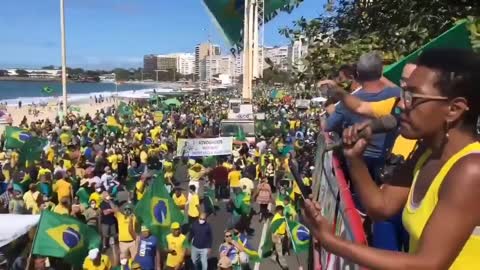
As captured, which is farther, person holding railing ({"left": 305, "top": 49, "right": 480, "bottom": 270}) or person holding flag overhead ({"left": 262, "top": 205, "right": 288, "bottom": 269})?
person holding flag overhead ({"left": 262, "top": 205, "right": 288, "bottom": 269})

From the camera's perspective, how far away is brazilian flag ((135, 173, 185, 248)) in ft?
31.9

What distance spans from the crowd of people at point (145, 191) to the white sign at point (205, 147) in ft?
1.05

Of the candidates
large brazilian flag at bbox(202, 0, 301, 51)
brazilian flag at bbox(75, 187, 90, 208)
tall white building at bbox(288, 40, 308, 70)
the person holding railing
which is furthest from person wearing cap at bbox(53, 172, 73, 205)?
large brazilian flag at bbox(202, 0, 301, 51)

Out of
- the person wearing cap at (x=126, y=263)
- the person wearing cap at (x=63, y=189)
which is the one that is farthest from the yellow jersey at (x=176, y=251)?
the person wearing cap at (x=63, y=189)

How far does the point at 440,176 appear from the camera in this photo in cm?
163

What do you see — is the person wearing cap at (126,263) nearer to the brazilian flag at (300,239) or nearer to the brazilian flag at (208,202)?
the brazilian flag at (300,239)

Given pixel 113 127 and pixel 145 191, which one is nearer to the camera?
pixel 145 191

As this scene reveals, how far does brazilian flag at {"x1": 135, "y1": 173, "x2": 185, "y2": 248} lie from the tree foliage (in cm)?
371

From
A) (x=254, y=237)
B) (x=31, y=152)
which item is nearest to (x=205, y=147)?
(x=31, y=152)

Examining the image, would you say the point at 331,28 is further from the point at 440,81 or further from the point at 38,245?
the point at 440,81

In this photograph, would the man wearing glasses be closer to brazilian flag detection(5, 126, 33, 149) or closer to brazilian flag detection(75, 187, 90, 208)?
brazilian flag detection(75, 187, 90, 208)

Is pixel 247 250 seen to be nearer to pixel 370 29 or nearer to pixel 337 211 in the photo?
pixel 370 29

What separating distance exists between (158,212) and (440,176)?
8.48 meters

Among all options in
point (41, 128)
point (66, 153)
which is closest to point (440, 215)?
point (66, 153)
